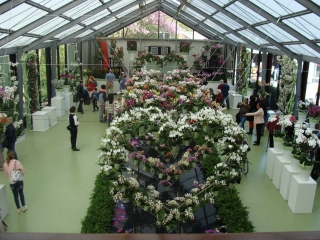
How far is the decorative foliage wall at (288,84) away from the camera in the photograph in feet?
33.4

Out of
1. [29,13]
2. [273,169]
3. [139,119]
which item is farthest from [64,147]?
[273,169]

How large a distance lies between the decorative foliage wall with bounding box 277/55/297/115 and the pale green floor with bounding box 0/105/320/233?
177 centimetres

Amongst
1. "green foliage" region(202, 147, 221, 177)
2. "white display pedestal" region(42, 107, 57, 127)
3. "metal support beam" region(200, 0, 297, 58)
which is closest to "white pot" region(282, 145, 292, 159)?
"green foliage" region(202, 147, 221, 177)

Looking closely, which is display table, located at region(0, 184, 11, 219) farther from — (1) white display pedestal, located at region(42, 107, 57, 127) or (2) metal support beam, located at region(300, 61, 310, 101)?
(2) metal support beam, located at region(300, 61, 310, 101)

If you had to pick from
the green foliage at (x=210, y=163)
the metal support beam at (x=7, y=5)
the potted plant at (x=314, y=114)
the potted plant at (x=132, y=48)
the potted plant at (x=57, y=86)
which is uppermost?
the metal support beam at (x=7, y=5)

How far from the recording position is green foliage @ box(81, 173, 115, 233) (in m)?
4.54

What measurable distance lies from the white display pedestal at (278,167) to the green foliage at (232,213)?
1299 millimetres

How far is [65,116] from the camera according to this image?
1231 centimetres

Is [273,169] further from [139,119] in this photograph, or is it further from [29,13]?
[29,13]

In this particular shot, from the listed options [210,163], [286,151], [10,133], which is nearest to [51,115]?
[10,133]

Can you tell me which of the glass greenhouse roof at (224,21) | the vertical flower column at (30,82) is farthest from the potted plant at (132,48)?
the vertical flower column at (30,82)

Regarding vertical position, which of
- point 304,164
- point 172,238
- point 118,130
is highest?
point 172,238

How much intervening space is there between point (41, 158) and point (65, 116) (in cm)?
471

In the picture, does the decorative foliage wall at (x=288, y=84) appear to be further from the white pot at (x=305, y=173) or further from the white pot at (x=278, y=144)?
the white pot at (x=305, y=173)
